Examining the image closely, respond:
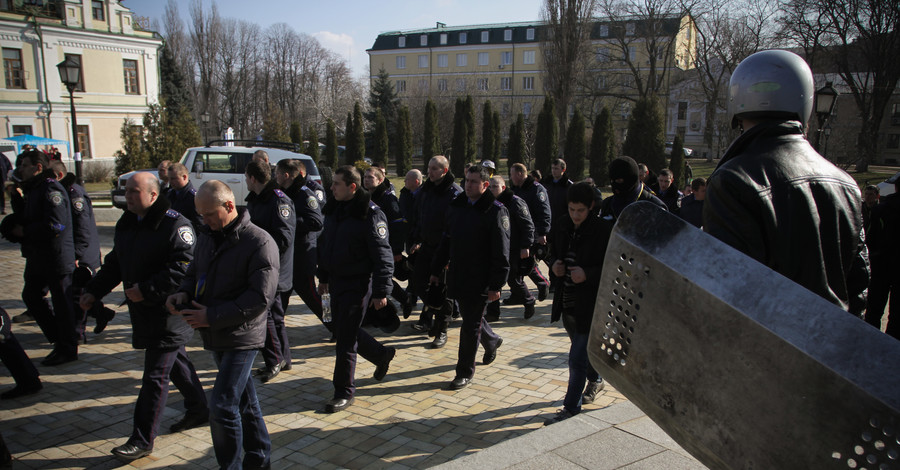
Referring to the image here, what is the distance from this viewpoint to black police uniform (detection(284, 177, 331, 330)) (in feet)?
21.5

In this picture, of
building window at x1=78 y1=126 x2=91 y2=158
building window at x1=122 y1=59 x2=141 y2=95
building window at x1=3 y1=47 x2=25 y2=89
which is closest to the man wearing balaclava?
building window at x1=78 y1=126 x2=91 y2=158

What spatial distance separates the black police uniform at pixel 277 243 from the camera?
570 centimetres

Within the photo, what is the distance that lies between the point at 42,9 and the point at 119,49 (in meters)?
4.32

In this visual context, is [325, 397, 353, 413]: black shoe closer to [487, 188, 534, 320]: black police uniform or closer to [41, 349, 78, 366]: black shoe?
[487, 188, 534, 320]: black police uniform

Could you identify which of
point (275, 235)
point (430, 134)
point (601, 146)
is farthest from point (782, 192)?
point (430, 134)

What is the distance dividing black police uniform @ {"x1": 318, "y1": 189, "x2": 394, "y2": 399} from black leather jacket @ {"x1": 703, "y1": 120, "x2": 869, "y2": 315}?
136 inches

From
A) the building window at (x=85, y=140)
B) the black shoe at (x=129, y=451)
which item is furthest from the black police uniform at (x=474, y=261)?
the building window at (x=85, y=140)

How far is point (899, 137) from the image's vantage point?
50.5 meters

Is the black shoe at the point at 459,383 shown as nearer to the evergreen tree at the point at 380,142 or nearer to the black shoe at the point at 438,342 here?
the black shoe at the point at 438,342

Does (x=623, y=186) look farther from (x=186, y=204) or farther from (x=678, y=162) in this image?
(x=678, y=162)

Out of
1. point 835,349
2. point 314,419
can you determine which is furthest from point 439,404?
point 835,349

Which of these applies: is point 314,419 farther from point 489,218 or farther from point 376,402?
point 489,218

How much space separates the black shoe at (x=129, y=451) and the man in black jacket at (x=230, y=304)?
0.85 meters

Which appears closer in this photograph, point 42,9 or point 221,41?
point 42,9
